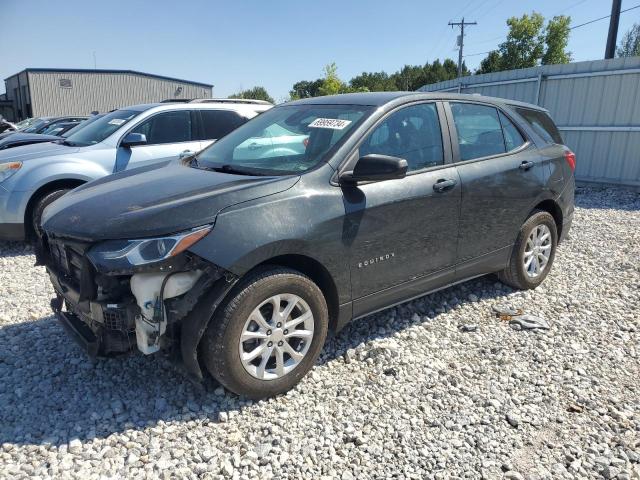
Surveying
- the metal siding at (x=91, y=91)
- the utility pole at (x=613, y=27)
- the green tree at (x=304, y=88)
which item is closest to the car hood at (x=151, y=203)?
the utility pole at (x=613, y=27)

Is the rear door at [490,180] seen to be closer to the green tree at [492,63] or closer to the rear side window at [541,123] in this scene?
the rear side window at [541,123]

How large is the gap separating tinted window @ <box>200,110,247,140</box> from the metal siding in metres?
37.2

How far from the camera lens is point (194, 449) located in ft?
8.52

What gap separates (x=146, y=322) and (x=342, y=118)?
1898 mm

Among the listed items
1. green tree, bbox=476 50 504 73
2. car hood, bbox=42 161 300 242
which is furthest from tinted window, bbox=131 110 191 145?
green tree, bbox=476 50 504 73

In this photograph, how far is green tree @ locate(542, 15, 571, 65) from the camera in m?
41.1

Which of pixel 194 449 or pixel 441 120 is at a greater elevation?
pixel 441 120

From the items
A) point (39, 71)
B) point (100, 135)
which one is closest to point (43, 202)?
point (100, 135)

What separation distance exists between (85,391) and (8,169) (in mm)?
3839

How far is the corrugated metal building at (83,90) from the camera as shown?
38844 mm

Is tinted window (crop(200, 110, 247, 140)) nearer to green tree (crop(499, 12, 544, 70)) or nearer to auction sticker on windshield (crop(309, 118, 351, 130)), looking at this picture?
auction sticker on windshield (crop(309, 118, 351, 130))

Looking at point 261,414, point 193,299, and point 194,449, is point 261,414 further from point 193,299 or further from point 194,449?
point 193,299

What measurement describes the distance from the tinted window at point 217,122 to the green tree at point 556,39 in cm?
4160

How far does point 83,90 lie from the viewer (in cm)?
4019
